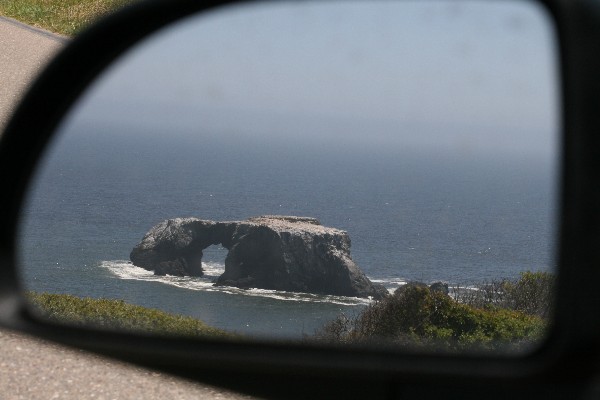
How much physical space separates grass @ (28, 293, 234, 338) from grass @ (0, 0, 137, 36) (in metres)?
16.5

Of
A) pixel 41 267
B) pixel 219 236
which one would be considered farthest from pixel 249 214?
pixel 41 267

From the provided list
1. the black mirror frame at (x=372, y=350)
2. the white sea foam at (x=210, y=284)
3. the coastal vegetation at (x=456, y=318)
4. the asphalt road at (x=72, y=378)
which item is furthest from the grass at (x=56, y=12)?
the coastal vegetation at (x=456, y=318)

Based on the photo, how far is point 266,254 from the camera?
1897mm

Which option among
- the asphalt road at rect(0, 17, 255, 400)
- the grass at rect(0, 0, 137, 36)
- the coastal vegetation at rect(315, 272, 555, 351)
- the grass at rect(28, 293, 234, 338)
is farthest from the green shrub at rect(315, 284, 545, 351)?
the grass at rect(0, 0, 137, 36)

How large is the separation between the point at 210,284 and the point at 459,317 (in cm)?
50

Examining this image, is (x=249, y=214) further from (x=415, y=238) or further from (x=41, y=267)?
(x=41, y=267)

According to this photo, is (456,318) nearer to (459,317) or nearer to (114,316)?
(459,317)

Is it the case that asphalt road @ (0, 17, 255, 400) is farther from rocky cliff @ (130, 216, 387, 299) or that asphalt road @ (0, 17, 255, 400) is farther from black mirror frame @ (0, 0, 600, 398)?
rocky cliff @ (130, 216, 387, 299)

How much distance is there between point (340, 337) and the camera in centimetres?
183

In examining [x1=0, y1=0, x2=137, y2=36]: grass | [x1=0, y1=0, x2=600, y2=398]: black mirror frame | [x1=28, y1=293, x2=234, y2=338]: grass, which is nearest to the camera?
[x1=0, y1=0, x2=600, y2=398]: black mirror frame

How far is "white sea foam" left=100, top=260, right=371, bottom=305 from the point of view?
182 centimetres

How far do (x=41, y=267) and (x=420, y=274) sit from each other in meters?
1.06

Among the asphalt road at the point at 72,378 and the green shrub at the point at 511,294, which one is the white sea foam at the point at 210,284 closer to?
the green shrub at the point at 511,294

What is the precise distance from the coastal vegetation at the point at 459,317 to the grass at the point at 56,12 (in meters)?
17.2
